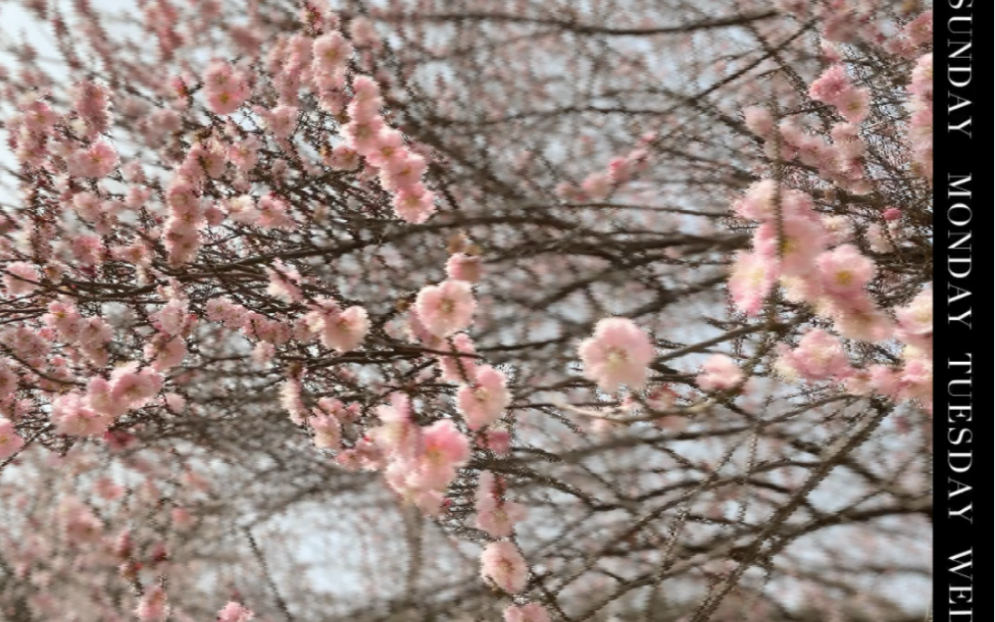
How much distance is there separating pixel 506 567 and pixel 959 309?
84 cm

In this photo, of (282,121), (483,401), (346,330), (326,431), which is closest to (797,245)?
(483,401)

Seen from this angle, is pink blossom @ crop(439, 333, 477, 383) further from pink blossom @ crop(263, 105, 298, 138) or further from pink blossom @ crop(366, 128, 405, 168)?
pink blossom @ crop(263, 105, 298, 138)

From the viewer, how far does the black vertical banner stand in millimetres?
1057

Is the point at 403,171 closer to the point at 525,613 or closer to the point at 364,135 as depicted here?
the point at 364,135

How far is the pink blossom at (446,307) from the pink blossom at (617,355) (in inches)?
9.5

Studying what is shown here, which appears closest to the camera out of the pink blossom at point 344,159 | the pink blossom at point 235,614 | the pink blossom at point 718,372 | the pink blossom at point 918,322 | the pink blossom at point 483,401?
the pink blossom at point 918,322

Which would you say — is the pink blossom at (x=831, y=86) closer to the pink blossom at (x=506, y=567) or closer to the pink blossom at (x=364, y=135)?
the pink blossom at (x=364, y=135)

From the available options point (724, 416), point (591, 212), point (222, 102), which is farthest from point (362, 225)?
point (724, 416)

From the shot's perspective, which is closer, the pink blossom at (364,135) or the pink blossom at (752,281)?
the pink blossom at (752,281)

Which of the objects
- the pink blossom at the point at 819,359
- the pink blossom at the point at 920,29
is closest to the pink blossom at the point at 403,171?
the pink blossom at the point at 819,359

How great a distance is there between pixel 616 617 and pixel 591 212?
996 millimetres

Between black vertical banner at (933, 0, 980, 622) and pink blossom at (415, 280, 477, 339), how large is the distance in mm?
722

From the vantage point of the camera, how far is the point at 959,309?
1123mm

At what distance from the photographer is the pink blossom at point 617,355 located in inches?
49.9
